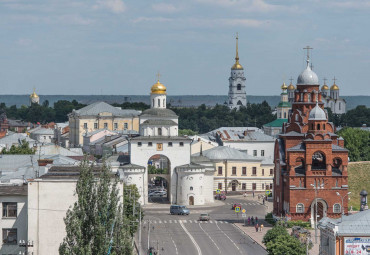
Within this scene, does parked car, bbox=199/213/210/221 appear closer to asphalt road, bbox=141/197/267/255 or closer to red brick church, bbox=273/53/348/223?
asphalt road, bbox=141/197/267/255

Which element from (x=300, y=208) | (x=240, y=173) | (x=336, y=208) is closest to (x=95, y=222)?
(x=300, y=208)

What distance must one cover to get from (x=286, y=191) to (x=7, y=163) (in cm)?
2224

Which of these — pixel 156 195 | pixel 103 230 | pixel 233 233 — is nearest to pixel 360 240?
pixel 103 230

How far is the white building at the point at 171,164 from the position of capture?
9456 centimetres

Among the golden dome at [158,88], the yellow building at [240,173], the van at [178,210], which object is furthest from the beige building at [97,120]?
the van at [178,210]

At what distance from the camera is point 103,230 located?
4547 cm

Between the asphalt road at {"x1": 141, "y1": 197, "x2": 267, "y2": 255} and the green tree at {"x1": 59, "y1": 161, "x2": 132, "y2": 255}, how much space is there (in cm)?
1948

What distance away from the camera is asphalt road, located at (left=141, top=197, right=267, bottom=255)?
2638 inches

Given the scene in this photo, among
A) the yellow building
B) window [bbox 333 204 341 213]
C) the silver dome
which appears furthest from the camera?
the yellow building

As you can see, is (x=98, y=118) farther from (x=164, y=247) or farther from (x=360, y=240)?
(x=360, y=240)

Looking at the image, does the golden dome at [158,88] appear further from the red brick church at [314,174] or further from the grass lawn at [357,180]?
the red brick church at [314,174]

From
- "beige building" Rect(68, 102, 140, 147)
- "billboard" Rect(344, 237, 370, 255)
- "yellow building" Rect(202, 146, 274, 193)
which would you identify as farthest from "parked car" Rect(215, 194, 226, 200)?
"billboard" Rect(344, 237, 370, 255)

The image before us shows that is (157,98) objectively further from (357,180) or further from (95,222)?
(95,222)

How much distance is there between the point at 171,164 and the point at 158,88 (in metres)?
9.25
